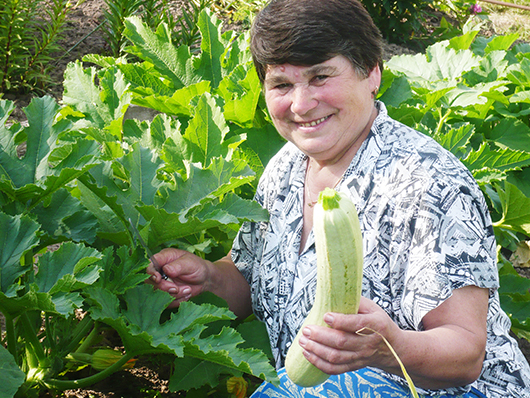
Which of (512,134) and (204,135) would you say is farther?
(512,134)

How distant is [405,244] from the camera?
1.69 m

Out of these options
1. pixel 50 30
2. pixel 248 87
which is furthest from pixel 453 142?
pixel 50 30

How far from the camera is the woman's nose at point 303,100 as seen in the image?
1.83m

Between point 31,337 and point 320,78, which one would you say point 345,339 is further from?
point 31,337

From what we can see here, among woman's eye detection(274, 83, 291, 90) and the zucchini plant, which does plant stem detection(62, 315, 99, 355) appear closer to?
the zucchini plant

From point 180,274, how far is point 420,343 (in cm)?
86

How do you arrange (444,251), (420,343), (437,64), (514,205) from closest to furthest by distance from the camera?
(420,343)
(444,251)
(514,205)
(437,64)

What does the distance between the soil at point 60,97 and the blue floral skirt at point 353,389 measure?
29.9 inches

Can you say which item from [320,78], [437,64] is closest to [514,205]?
[437,64]

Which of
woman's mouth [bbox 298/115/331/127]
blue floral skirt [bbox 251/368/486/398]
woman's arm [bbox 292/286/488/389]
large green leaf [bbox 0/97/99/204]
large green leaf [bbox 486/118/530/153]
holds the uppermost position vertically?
woman's mouth [bbox 298/115/331/127]

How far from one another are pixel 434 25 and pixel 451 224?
5.51m

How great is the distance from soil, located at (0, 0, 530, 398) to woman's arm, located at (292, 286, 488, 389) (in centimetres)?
115

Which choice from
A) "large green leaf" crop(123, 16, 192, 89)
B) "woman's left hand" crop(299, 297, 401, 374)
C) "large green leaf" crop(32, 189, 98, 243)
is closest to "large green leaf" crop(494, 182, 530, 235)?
"woman's left hand" crop(299, 297, 401, 374)

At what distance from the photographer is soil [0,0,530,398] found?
2428 mm
